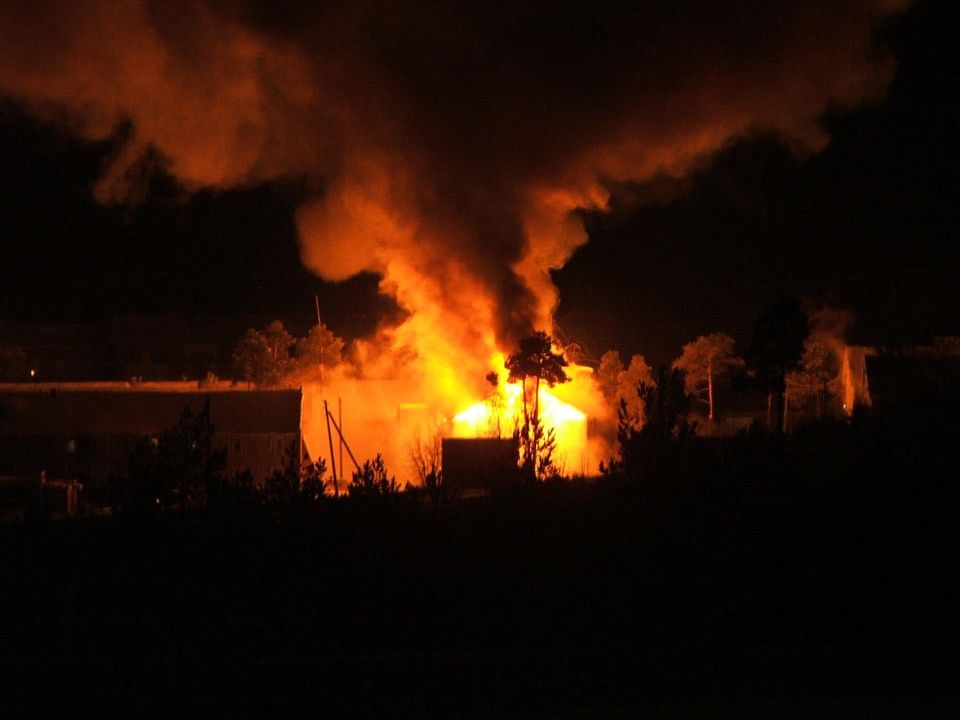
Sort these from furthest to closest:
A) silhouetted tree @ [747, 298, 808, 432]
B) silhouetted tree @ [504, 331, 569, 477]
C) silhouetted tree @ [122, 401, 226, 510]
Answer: silhouetted tree @ [504, 331, 569, 477] < silhouetted tree @ [747, 298, 808, 432] < silhouetted tree @ [122, 401, 226, 510]

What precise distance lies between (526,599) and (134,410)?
2282 cm

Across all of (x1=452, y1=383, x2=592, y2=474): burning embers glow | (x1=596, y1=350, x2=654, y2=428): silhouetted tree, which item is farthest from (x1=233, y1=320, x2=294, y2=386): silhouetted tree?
(x1=452, y1=383, x2=592, y2=474): burning embers glow

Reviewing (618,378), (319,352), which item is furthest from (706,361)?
(319,352)

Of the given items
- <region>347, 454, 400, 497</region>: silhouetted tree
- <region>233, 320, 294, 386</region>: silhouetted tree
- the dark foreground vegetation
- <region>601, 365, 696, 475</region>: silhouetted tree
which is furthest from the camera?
<region>233, 320, 294, 386</region>: silhouetted tree

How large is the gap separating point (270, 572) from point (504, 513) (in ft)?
6.23

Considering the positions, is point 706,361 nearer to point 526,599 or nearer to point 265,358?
point 265,358

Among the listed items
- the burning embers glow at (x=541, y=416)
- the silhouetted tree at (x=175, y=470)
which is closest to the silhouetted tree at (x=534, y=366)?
the burning embers glow at (x=541, y=416)

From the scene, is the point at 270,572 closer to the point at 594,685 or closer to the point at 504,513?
the point at 504,513

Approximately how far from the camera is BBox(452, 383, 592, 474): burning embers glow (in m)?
24.3

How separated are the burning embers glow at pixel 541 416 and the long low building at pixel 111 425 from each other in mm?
4292

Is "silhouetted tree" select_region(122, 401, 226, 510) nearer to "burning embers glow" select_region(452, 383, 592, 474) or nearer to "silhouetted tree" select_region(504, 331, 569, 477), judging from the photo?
"burning embers glow" select_region(452, 383, 592, 474)

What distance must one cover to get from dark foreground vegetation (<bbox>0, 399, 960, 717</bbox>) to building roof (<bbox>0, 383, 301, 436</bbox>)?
731 inches

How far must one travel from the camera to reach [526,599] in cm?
816

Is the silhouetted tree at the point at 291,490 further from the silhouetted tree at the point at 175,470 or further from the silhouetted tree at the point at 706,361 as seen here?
the silhouetted tree at the point at 706,361
